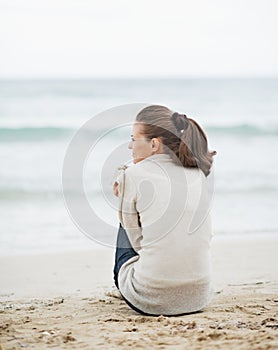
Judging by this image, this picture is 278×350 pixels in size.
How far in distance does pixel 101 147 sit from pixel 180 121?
28.3 ft

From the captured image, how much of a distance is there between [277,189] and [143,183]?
5369mm

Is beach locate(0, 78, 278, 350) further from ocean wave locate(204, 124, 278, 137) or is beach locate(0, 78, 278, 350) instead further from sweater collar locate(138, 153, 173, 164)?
sweater collar locate(138, 153, 173, 164)

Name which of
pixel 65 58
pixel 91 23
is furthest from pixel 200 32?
pixel 65 58

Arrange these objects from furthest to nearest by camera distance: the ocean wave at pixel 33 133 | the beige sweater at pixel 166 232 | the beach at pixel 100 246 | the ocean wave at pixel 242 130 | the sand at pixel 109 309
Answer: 1. the ocean wave at pixel 242 130
2. the ocean wave at pixel 33 133
3. the beige sweater at pixel 166 232
4. the beach at pixel 100 246
5. the sand at pixel 109 309

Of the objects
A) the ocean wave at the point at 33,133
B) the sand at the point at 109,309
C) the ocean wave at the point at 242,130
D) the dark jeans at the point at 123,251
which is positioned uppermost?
the ocean wave at the point at 242,130

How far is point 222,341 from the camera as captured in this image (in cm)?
227

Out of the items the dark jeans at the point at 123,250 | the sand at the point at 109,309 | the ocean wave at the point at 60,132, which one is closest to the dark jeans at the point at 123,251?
the dark jeans at the point at 123,250

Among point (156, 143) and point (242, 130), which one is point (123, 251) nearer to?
point (156, 143)

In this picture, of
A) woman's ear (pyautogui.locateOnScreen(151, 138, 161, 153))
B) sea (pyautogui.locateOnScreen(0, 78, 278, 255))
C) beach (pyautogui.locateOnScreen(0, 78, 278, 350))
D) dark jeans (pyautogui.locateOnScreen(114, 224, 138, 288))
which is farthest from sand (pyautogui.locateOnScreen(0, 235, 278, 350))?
woman's ear (pyautogui.locateOnScreen(151, 138, 161, 153))

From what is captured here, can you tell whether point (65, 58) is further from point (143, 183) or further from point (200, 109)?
point (143, 183)

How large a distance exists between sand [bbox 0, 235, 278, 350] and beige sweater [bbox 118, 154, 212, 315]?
0.35 feet

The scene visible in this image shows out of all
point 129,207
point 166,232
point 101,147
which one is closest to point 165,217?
point 166,232

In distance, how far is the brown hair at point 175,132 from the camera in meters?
Result: 2.72

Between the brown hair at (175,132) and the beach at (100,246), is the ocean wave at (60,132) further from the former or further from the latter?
the brown hair at (175,132)
